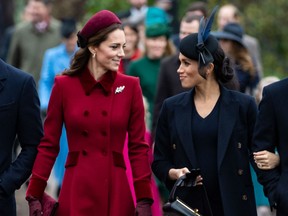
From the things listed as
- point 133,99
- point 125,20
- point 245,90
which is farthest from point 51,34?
point 133,99

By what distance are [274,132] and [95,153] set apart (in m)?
1.37

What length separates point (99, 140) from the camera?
31.1ft

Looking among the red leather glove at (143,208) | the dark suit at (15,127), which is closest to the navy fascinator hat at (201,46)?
the red leather glove at (143,208)

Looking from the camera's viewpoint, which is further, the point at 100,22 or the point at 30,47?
the point at 30,47

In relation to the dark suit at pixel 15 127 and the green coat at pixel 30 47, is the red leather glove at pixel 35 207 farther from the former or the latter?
the green coat at pixel 30 47

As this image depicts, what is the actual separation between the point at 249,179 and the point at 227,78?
76 centimetres

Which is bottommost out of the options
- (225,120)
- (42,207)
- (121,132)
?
(42,207)

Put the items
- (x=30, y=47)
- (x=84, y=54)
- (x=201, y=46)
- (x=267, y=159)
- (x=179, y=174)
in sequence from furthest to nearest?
(x=30, y=47)
(x=84, y=54)
(x=201, y=46)
(x=179, y=174)
(x=267, y=159)

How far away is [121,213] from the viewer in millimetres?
9500

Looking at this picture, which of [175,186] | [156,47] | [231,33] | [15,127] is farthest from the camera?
[156,47]

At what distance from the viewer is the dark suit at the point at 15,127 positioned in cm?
929

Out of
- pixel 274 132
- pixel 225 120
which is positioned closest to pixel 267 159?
pixel 274 132

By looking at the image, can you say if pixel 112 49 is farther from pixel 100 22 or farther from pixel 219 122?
pixel 219 122

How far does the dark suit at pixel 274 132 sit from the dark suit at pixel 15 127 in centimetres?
160
